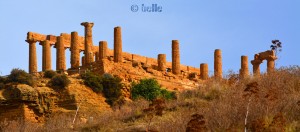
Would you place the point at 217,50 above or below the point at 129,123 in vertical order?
above

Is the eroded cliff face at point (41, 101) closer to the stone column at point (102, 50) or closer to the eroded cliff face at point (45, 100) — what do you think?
the eroded cliff face at point (45, 100)

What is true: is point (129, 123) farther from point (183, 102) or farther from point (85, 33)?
point (85, 33)

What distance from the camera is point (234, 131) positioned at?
22.2 m

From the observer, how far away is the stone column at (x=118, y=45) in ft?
176

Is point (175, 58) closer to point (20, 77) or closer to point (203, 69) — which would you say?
point (203, 69)

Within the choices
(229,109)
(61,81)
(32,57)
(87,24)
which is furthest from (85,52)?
(229,109)

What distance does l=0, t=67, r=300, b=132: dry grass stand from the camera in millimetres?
23172

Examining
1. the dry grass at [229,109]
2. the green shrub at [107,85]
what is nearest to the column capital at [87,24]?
the green shrub at [107,85]

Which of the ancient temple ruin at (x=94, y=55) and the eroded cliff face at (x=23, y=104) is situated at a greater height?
the ancient temple ruin at (x=94, y=55)

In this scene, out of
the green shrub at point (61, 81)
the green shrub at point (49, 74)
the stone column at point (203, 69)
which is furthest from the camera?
the stone column at point (203, 69)

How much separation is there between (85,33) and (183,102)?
2612 centimetres

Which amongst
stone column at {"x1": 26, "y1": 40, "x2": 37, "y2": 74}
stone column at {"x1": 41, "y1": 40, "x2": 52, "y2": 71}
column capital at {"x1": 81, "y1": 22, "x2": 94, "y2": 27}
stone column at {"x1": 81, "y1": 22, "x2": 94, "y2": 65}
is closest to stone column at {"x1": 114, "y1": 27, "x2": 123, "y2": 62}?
column capital at {"x1": 81, "y1": 22, "x2": 94, "y2": 27}

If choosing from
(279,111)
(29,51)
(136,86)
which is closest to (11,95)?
(136,86)

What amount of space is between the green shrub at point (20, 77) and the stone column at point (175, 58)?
13.4 m
